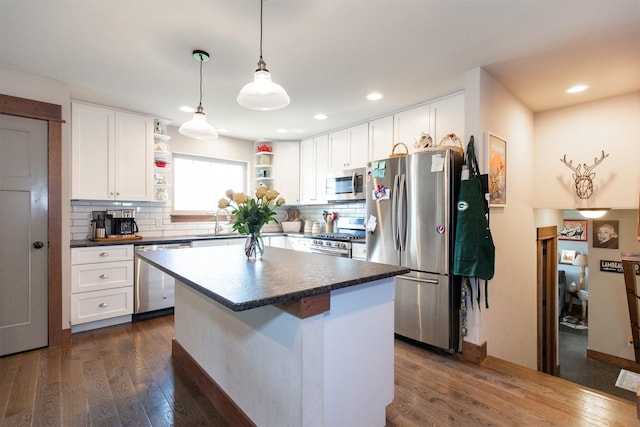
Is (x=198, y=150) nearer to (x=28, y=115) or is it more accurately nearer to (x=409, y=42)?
(x=28, y=115)

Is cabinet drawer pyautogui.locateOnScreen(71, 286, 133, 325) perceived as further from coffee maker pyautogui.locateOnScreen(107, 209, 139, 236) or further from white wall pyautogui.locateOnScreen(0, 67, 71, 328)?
coffee maker pyautogui.locateOnScreen(107, 209, 139, 236)

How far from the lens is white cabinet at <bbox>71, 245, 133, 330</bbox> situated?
301cm

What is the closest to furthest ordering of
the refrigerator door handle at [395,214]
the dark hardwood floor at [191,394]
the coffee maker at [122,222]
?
the dark hardwood floor at [191,394] < the refrigerator door handle at [395,214] < the coffee maker at [122,222]

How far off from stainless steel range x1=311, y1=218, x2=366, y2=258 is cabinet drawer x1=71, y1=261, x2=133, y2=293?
219 centimetres

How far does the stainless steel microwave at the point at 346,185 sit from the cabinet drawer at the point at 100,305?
2.70 meters

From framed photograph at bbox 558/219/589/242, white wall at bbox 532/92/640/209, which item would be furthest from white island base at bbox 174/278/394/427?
framed photograph at bbox 558/219/589/242

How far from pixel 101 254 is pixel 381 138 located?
3.39 metres

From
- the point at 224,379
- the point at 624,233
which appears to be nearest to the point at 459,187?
the point at 224,379

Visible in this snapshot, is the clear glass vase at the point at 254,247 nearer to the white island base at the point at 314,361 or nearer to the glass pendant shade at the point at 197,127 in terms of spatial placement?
the white island base at the point at 314,361

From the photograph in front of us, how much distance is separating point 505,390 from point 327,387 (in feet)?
4.96

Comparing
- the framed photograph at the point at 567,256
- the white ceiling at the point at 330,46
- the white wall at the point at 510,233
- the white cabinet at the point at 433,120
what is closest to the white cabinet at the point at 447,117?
the white cabinet at the point at 433,120

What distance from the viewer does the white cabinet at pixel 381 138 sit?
3.55 meters

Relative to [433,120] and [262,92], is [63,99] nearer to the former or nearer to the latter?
[262,92]

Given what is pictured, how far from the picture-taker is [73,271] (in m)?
2.98
